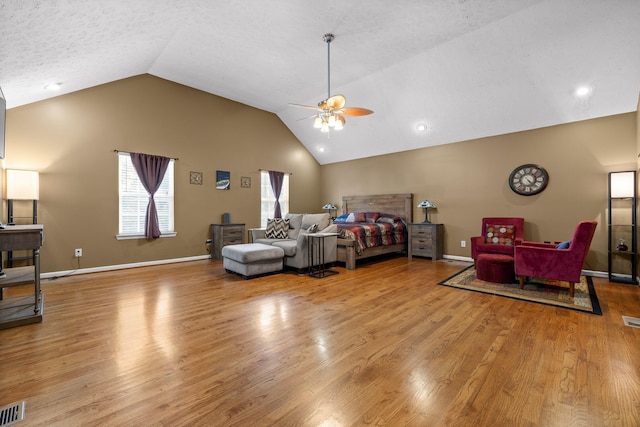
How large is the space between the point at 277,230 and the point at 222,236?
1.38 meters

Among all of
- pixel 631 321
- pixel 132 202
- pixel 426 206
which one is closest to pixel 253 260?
pixel 132 202

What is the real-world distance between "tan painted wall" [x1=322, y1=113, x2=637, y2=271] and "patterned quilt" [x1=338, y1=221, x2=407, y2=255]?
1.97 ft

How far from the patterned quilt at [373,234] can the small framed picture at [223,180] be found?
8.87 feet

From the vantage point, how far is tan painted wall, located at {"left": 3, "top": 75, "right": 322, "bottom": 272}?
4391mm

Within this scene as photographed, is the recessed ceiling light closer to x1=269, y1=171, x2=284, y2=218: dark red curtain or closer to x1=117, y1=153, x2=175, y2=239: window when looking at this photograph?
x1=269, y1=171, x2=284, y2=218: dark red curtain

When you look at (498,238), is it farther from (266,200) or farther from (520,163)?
(266,200)

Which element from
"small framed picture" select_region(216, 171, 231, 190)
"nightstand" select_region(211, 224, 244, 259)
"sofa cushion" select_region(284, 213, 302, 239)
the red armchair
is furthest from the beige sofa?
the red armchair

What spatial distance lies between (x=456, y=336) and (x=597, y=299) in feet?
7.36

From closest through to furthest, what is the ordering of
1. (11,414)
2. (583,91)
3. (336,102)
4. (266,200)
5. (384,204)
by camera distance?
(11,414), (336,102), (583,91), (384,204), (266,200)

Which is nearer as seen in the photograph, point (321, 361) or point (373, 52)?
point (321, 361)

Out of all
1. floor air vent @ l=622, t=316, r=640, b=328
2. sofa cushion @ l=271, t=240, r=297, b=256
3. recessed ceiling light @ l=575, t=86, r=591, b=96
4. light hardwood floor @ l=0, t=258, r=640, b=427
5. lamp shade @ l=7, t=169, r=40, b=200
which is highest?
recessed ceiling light @ l=575, t=86, r=591, b=96

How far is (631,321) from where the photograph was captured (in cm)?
266

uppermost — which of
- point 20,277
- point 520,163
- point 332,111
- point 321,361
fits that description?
point 332,111

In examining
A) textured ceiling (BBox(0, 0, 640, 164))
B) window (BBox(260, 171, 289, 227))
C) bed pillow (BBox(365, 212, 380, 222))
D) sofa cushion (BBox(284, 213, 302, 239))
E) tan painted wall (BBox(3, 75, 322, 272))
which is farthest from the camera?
window (BBox(260, 171, 289, 227))
